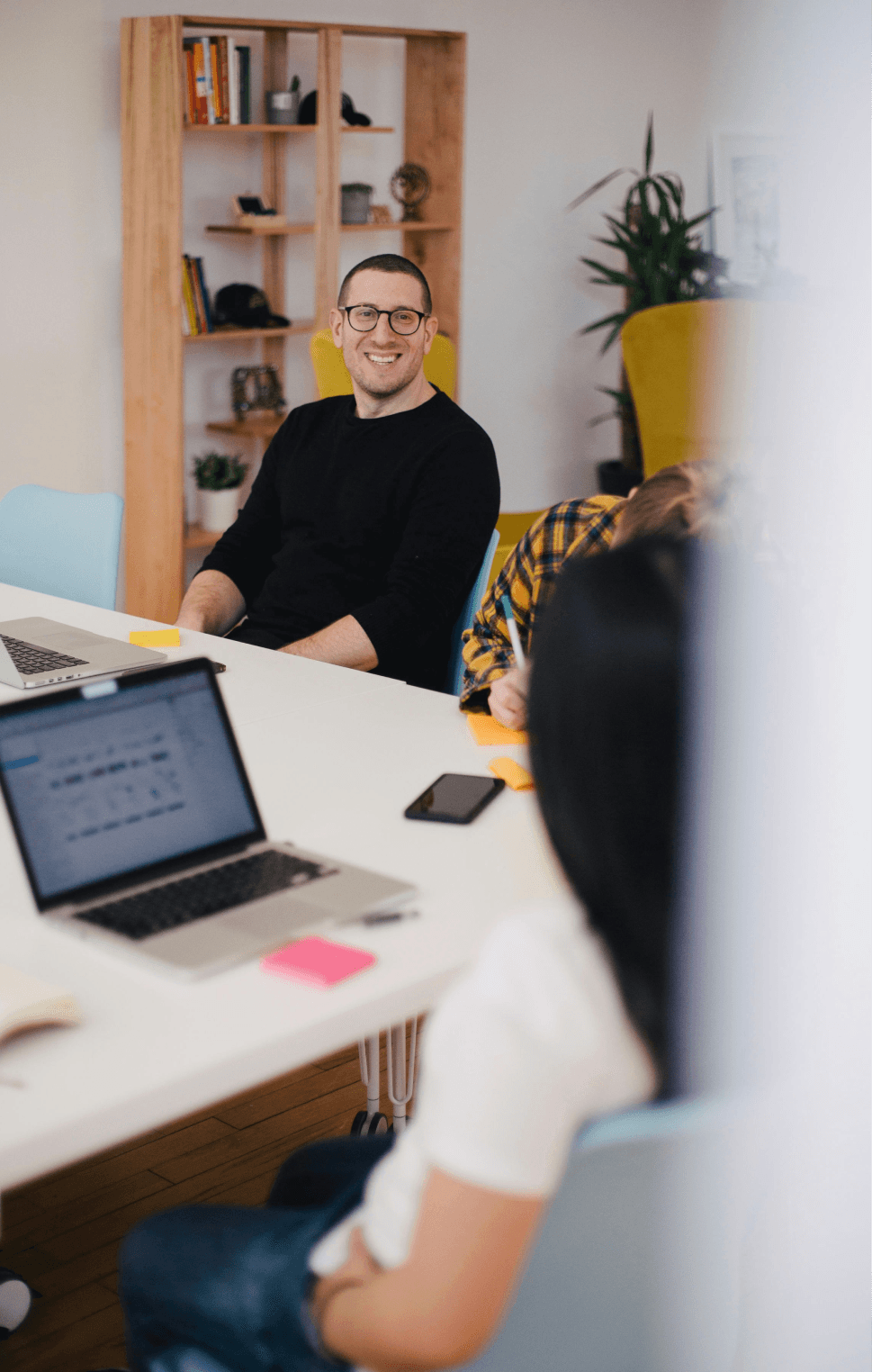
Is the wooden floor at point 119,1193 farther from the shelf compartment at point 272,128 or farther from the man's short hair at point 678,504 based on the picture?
the shelf compartment at point 272,128

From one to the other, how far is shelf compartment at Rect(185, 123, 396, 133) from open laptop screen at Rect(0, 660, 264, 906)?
3246mm

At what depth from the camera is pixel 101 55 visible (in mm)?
4207

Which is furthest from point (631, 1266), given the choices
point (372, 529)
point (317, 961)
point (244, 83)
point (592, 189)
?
point (592, 189)

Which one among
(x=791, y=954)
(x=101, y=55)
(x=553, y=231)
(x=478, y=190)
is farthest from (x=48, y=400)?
(x=791, y=954)

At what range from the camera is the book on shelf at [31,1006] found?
1.06m

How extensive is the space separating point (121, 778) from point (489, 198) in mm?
4593

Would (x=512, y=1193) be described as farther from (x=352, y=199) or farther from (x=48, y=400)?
(x=352, y=199)

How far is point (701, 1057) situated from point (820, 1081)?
0.08m

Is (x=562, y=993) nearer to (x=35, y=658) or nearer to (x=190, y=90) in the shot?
(x=35, y=658)

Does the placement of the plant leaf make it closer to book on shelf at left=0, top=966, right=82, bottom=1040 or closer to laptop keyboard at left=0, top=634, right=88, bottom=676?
laptop keyboard at left=0, top=634, right=88, bottom=676

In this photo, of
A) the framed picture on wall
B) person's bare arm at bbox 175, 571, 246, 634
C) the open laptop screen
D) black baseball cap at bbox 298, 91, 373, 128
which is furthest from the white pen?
the framed picture on wall

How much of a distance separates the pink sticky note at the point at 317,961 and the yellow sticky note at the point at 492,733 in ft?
2.09

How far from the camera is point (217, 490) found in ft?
14.8

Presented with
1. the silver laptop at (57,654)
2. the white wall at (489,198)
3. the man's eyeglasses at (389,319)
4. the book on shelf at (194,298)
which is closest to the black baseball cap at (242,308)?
the book on shelf at (194,298)
